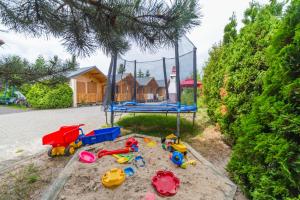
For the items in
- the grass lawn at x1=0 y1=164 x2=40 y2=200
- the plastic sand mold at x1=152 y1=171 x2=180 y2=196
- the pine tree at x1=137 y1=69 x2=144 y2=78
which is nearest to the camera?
the plastic sand mold at x1=152 y1=171 x2=180 y2=196

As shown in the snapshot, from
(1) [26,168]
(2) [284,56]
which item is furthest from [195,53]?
(1) [26,168]

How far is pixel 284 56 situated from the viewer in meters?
1.23

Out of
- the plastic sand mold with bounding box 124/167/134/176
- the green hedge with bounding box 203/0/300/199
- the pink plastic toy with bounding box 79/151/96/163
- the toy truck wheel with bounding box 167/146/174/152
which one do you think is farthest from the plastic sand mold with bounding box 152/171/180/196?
the pink plastic toy with bounding box 79/151/96/163

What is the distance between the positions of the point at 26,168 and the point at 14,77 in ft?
3.94

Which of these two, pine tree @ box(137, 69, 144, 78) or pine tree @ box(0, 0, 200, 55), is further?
pine tree @ box(137, 69, 144, 78)

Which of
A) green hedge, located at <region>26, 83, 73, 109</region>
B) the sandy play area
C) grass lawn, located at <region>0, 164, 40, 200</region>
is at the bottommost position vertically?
grass lawn, located at <region>0, 164, 40, 200</region>

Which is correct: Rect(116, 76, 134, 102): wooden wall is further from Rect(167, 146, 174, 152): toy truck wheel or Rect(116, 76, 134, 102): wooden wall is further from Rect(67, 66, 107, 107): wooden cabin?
Rect(67, 66, 107, 107): wooden cabin

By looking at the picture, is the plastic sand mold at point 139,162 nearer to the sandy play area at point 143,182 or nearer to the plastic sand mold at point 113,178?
the sandy play area at point 143,182

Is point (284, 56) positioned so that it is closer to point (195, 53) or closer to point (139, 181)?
point (139, 181)

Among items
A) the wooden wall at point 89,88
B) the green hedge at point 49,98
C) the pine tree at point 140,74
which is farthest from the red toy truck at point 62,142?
the wooden wall at point 89,88

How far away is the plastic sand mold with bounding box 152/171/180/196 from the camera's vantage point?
1353mm

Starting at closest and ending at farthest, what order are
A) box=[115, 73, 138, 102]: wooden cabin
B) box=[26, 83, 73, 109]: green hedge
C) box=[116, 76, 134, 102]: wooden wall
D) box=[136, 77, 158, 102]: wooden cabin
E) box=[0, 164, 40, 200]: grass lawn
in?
box=[0, 164, 40, 200]: grass lawn < box=[115, 73, 138, 102]: wooden cabin < box=[116, 76, 134, 102]: wooden wall < box=[136, 77, 158, 102]: wooden cabin < box=[26, 83, 73, 109]: green hedge

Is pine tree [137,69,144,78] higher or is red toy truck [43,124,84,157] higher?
pine tree [137,69,144,78]

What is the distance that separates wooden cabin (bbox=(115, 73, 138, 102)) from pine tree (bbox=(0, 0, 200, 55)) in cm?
359
